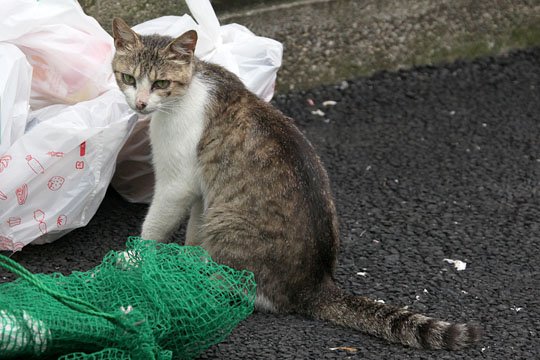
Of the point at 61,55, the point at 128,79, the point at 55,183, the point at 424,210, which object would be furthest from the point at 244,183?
the point at 424,210

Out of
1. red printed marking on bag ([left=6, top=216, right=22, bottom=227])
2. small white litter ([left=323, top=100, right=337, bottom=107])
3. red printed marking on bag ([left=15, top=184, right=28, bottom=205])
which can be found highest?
red printed marking on bag ([left=15, top=184, right=28, bottom=205])

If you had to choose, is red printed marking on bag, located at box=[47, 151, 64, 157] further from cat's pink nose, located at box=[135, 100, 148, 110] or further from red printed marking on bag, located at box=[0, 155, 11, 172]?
cat's pink nose, located at box=[135, 100, 148, 110]

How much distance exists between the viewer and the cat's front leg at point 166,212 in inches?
156

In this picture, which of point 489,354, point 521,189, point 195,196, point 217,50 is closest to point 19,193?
point 195,196

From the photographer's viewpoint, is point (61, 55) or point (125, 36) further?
point (61, 55)

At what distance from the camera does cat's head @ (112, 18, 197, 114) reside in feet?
12.3

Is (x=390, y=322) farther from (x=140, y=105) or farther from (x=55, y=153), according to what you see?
(x=55, y=153)

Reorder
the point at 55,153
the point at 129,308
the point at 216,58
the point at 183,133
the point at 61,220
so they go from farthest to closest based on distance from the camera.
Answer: the point at 216,58 < the point at 61,220 < the point at 55,153 < the point at 183,133 < the point at 129,308

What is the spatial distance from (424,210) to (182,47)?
1.60 metres

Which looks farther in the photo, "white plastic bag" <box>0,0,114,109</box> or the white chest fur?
"white plastic bag" <box>0,0,114,109</box>

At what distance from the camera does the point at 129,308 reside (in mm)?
3193

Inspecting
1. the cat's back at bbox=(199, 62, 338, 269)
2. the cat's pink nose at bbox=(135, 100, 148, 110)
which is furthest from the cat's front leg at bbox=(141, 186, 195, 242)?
the cat's pink nose at bbox=(135, 100, 148, 110)

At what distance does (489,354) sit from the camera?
11.5 feet

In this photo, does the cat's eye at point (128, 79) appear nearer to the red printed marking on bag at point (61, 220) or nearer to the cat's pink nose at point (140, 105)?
the cat's pink nose at point (140, 105)
